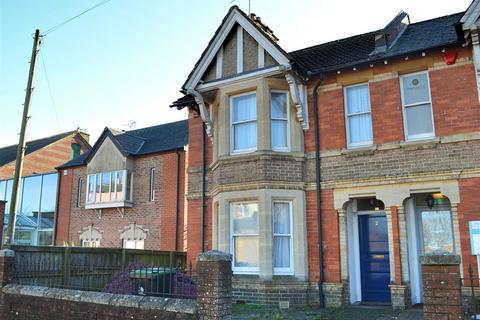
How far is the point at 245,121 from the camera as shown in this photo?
13164mm

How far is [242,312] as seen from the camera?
10.5 metres

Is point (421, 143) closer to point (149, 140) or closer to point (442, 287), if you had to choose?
point (442, 287)

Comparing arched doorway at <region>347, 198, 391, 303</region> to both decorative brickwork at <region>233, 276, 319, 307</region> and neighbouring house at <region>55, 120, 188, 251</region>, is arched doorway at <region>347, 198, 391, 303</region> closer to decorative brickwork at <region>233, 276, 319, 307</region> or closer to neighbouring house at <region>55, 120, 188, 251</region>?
decorative brickwork at <region>233, 276, 319, 307</region>

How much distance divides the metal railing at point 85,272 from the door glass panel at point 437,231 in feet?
20.3

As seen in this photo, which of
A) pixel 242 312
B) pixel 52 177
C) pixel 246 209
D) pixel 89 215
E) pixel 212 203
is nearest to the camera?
pixel 242 312

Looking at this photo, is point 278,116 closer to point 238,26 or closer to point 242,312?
point 238,26

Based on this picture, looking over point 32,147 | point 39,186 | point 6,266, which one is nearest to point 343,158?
point 6,266

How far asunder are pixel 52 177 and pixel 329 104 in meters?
21.1

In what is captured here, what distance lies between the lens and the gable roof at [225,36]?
12.5 metres

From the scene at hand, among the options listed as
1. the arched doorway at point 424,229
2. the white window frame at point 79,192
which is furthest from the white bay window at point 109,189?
the arched doorway at point 424,229

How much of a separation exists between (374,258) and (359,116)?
3.90 meters

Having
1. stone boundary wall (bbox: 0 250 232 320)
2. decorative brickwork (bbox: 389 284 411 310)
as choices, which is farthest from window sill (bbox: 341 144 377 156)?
stone boundary wall (bbox: 0 250 232 320)

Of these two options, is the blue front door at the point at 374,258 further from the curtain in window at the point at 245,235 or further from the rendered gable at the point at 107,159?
the rendered gable at the point at 107,159

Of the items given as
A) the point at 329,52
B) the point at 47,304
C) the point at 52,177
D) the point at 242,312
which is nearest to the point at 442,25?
the point at 329,52
